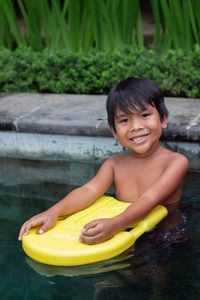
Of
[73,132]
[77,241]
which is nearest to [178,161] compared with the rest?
[77,241]

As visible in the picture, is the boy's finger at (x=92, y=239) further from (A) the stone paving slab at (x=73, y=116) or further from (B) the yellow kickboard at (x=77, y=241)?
(A) the stone paving slab at (x=73, y=116)

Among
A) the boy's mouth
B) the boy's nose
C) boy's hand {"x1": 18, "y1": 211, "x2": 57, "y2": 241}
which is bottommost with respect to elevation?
boy's hand {"x1": 18, "y1": 211, "x2": 57, "y2": 241}

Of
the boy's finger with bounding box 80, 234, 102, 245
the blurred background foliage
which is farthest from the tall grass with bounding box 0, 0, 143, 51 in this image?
the boy's finger with bounding box 80, 234, 102, 245

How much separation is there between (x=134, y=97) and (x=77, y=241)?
686mm

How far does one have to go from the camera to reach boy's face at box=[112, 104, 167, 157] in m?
2.89

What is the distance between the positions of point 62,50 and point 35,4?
388 mm

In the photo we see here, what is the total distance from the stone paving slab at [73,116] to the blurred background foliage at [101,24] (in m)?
0.62

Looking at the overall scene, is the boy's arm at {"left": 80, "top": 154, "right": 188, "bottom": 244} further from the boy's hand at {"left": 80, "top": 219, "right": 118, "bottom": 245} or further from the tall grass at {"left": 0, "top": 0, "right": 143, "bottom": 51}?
the tall grass at {"left": 0, "top": 0, "right": 143, "bottom": 51}

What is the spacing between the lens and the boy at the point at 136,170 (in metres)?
2.84

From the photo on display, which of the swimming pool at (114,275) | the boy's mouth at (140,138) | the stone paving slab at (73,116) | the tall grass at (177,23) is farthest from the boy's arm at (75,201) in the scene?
the tall grass at (177,23)

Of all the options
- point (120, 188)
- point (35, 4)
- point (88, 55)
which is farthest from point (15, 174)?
point (35, 4)

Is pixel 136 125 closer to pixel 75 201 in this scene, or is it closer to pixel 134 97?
pixel 134 97

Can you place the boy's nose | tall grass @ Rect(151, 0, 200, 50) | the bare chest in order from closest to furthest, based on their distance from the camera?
the boy's nose < the bare chest < tall grass @ Rect(151, 0, 200, 50)

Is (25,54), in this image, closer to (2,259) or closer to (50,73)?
(50,73)
